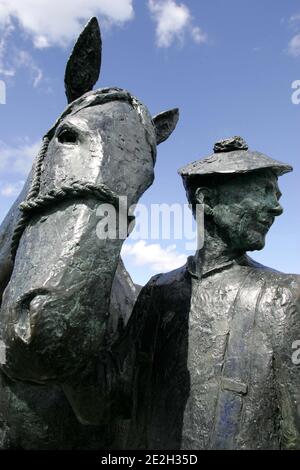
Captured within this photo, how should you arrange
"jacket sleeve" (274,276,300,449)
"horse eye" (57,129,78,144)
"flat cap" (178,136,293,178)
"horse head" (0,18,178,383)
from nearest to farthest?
"horse head" (0,18,178,383) < "horse eye" (57,129,78,144) < "jacket sleeve" (274,276,300,449) < "flat cap" (178,136,293,178)

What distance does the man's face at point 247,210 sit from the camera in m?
2.62

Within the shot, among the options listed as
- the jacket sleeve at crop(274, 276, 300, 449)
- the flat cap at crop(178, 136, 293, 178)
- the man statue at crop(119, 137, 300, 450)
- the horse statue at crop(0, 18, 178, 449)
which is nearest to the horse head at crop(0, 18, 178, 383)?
the horse statue at crop(0, 18, 178, 449)

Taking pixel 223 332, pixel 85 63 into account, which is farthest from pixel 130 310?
pixel 85 63

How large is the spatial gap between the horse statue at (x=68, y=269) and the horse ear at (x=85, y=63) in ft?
0.04

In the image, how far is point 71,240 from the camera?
1839 mm

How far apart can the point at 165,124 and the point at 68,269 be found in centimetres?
149

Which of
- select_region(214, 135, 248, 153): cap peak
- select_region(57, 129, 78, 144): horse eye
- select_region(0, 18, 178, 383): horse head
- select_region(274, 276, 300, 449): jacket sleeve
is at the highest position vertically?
select_region(214, 135, 248, 153): cap peak

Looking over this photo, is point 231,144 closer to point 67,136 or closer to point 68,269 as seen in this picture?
point 67,136

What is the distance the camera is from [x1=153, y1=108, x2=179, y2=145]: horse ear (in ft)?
9.84

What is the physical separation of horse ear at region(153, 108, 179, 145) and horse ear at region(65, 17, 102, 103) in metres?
0.42

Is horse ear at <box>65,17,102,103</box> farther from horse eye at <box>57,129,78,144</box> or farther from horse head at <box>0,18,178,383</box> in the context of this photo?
horse eye at <box>57,129,78,144</box>

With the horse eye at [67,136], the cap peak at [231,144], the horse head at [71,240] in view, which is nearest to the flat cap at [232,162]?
the cap peak at [231,144]

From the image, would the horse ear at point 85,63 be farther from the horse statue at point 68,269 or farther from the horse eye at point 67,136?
the horse eye at point 67,136

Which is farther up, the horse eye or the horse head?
the horse eye
